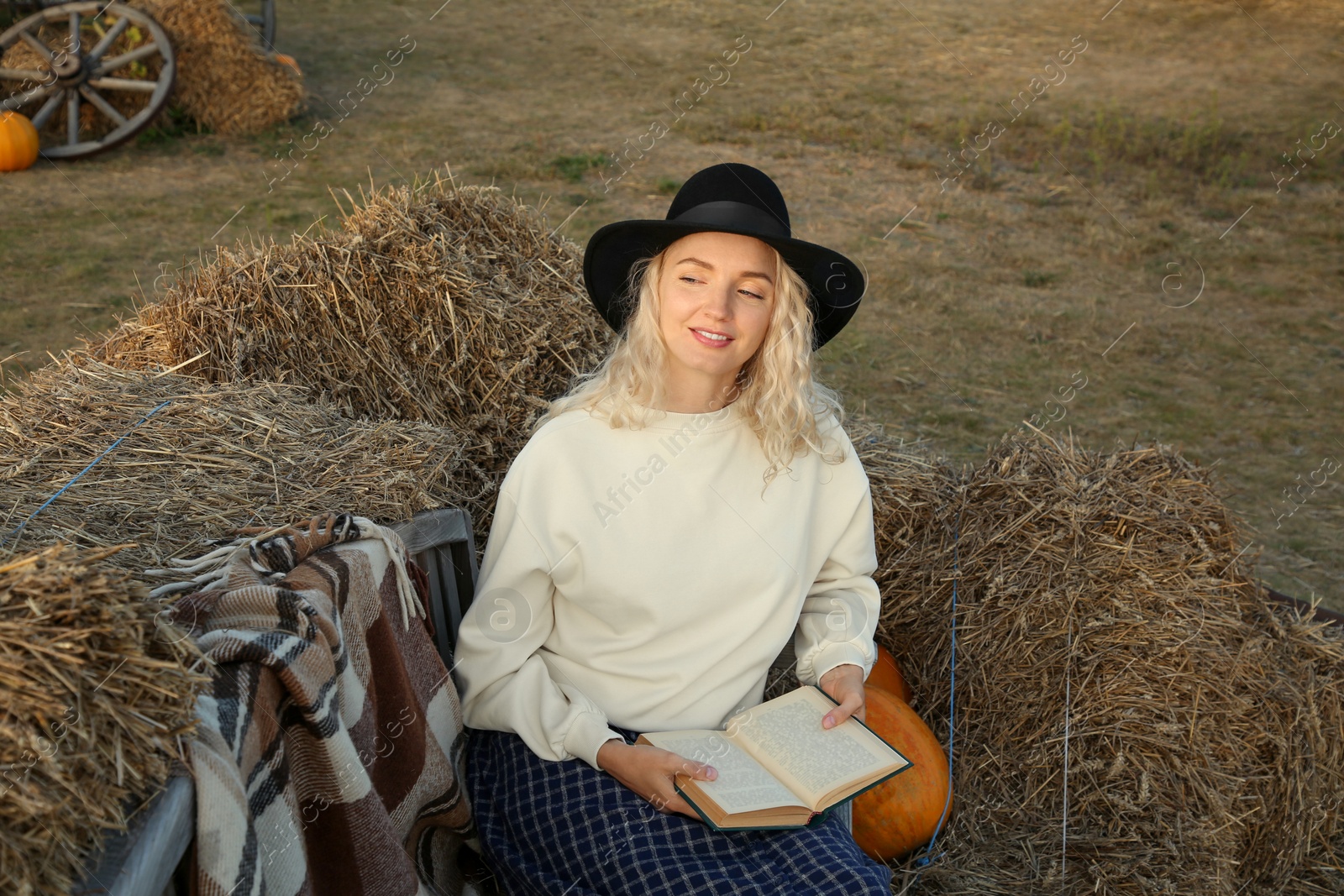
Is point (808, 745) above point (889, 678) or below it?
above

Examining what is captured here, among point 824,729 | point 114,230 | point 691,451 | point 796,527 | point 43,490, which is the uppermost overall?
point 43,490

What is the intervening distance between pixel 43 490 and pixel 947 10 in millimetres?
15902

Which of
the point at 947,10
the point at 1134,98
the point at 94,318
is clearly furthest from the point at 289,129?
the point at 947,10

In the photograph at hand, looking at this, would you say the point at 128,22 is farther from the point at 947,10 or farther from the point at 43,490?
the point at 947,10

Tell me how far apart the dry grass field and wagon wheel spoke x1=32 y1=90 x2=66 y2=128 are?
0.32 meters

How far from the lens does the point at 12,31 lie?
26.5 ft

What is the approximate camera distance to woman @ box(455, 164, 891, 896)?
7.97 feet

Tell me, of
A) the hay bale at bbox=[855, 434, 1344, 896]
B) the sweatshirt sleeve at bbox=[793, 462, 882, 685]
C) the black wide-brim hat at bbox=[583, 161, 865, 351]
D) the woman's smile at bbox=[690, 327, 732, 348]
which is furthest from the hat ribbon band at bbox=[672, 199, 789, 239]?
the hay bale at bbox=[855, 434, 1344, 896]

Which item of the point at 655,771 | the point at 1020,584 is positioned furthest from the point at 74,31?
the point at 655,771

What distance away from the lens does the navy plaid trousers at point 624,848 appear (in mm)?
2211

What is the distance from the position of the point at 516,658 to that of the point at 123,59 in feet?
26.2

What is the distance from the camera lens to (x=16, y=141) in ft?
26.1

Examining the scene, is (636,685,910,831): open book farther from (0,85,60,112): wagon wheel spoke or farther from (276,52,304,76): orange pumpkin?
(276,52,304,76): orange pumpkin

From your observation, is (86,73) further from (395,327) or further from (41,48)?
(395,327)
